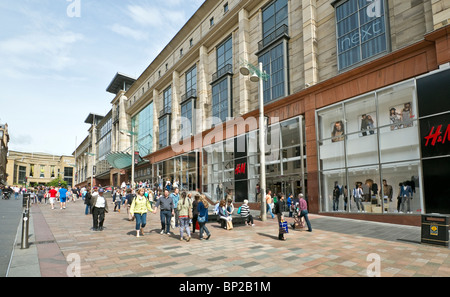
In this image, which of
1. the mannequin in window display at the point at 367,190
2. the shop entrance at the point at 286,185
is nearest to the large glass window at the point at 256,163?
the shop entrance at the point at 286,185

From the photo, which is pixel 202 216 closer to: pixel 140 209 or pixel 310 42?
pixel 140 209

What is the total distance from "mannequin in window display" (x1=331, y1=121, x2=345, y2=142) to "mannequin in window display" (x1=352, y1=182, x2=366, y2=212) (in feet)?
9.17

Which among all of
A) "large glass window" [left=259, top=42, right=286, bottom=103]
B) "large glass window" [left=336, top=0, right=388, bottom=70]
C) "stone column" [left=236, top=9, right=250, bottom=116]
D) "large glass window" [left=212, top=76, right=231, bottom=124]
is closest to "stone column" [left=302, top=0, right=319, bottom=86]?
"large glass window" [left=336, top=0, right=388, bottom=70]

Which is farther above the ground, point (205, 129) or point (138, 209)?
point (205, 129)

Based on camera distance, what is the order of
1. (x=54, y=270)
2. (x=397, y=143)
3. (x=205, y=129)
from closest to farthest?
1. (x=54, y=270)
2. (x=397, y=143)
3. (x=205, y=129)

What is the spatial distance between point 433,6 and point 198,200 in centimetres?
1329

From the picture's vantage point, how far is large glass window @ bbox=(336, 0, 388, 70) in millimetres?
15453

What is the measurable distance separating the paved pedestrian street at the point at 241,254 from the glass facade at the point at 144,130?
32.5m

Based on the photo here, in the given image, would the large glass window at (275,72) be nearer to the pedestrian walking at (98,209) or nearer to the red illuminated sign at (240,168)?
the red illuminated sign at (240,168)

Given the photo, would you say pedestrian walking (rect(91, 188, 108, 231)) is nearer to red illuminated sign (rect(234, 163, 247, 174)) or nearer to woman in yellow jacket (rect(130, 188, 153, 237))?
woman in yellow jacket (rect(130, 188, 153, 237))

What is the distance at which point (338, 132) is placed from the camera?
55.5ft
